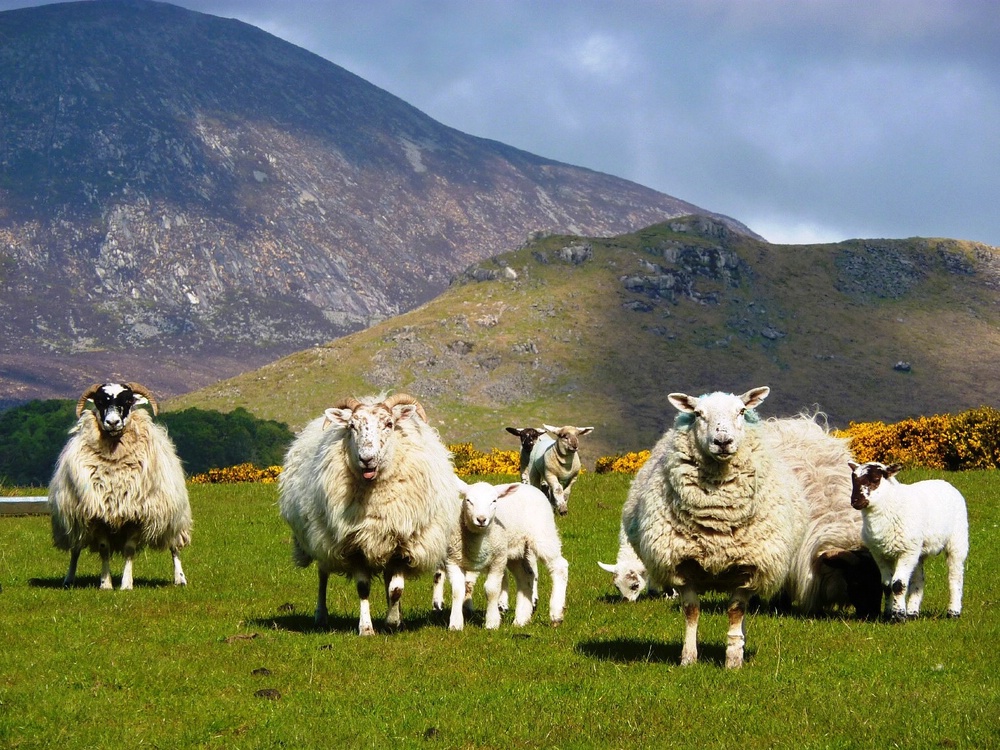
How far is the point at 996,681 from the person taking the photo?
34.2ft

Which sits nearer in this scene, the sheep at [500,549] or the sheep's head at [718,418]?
the sheep's head at [718,418]

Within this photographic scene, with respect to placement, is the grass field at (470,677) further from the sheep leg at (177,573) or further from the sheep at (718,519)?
the sheep at (718,519)

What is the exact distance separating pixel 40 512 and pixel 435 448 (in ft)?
55.6

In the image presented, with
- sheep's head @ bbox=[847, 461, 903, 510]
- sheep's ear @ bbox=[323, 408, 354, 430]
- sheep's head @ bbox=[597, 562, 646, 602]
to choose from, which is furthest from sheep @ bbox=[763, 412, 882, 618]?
sheep's ear @ bbox=[323, 408, 354, 430]

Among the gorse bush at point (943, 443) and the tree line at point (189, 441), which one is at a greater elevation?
the tree line at point (189, 441)

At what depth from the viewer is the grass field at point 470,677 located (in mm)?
9047

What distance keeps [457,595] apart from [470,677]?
2517 millimetres

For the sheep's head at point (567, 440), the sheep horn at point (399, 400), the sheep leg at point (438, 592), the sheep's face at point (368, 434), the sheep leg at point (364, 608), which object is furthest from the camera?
the sheep's head at point (567, 440)

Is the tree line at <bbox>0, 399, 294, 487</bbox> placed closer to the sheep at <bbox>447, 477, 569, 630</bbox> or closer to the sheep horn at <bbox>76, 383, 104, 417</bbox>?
the sheep horn at <bbox>76, 383, 104, 417</bbox>

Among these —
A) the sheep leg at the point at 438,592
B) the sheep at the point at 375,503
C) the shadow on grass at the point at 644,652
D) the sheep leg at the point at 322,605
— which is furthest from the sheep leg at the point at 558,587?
the sheep leg at the point at 322,605

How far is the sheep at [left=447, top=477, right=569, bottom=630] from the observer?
13.3m

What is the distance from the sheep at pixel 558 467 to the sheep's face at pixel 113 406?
32.3ft

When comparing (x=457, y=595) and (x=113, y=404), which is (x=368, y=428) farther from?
(x=113, y=404)

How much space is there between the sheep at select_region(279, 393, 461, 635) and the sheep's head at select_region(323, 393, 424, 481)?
0.01 metres
